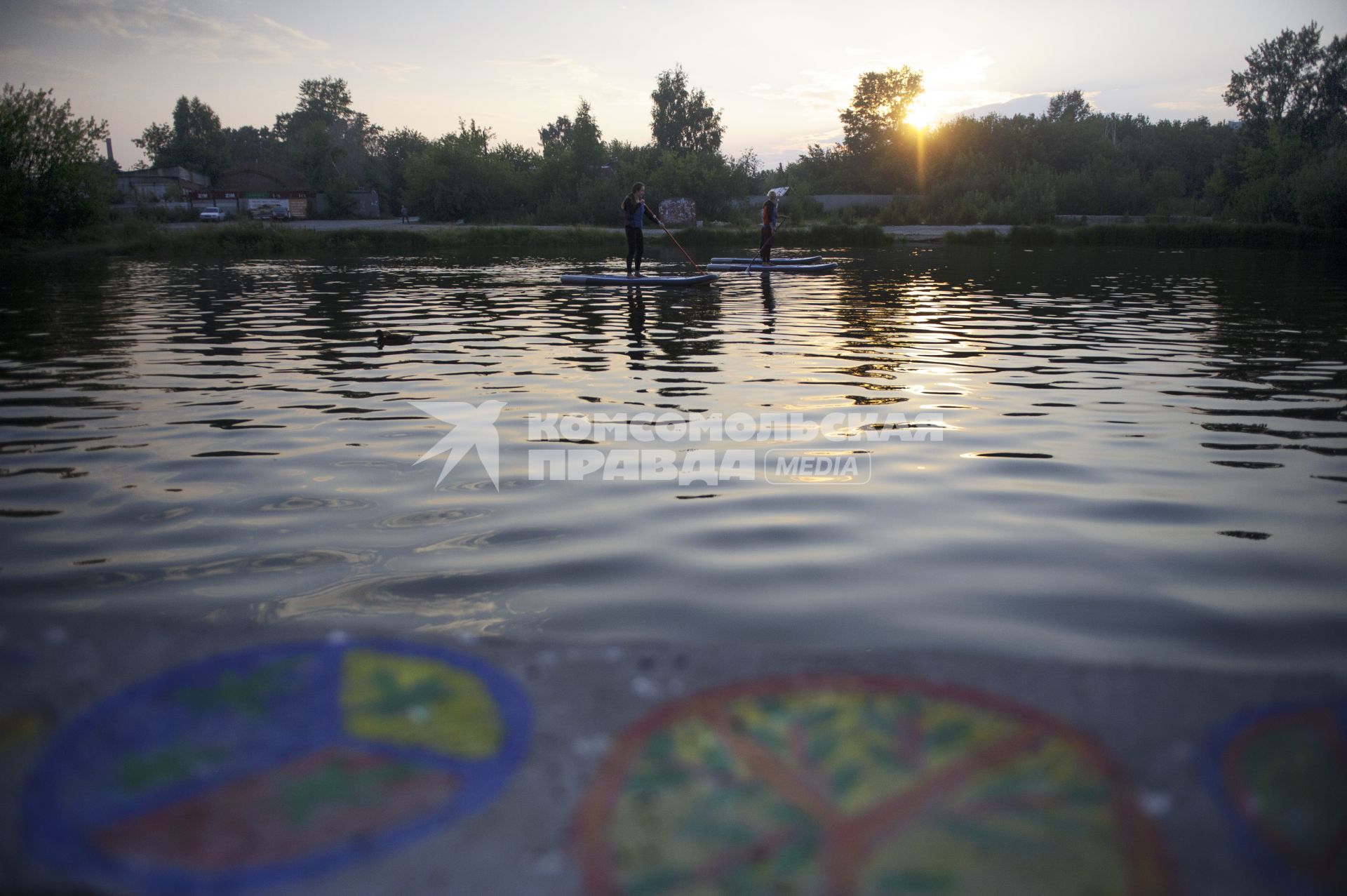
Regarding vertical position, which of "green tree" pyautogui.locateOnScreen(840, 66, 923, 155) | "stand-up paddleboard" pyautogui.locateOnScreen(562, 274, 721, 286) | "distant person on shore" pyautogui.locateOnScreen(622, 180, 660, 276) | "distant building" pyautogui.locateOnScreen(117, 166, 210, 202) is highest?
"green tree" pyautogui.locateOnScreen(840, 66, 923, 155)

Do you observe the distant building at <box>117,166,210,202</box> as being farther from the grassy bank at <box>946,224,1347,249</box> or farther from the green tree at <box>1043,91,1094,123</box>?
the green tree at <box>1043,91,1094,123</box>

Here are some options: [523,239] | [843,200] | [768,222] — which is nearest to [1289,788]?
[768,222]

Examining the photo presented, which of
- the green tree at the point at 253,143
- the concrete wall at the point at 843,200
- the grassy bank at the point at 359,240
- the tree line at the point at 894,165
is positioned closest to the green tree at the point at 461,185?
the tree line at the point at 894,165

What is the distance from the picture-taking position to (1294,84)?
6162cm

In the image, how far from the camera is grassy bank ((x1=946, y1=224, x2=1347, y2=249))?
1302 inches

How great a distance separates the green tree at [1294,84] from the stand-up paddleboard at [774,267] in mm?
48411

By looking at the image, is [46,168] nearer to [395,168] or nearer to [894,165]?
[395,168]

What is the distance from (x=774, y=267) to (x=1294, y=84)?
6109cm

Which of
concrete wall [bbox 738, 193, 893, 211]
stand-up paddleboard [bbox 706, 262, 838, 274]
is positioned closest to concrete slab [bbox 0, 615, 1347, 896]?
stand-up paddleboard [bbox 706, 262, 838, 274]

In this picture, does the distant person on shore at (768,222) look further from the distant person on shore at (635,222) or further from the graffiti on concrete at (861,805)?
the graffiti on concrete at (861,805)

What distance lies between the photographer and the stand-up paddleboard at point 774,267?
2147 cm

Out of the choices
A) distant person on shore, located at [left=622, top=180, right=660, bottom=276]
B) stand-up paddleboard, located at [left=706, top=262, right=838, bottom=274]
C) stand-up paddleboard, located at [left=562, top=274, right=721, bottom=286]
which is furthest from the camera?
stand-up paddleboard, located at [left=706, top=262, right=838, bottom=274]

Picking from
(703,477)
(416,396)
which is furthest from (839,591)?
(416,396)

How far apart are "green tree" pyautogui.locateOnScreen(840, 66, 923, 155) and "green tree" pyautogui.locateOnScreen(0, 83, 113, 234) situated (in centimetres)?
5363
